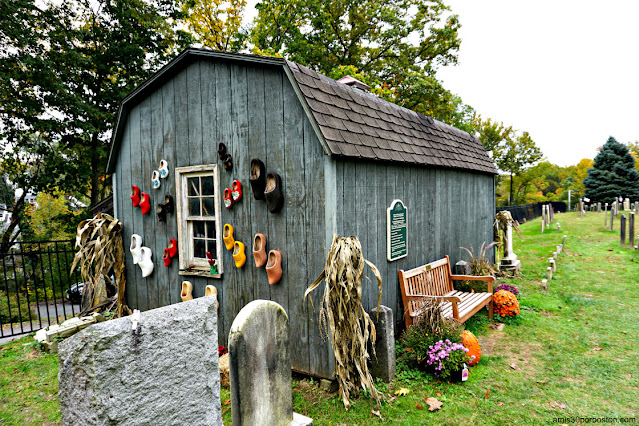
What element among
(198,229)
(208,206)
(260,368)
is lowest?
(260,368)

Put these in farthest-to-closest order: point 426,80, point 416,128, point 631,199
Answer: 1. point 631,199
2. point 426,80
3. point 416,128

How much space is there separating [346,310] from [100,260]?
4.71 meters

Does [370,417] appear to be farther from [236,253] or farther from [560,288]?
[560,288]

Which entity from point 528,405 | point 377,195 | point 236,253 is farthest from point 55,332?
point 528,405

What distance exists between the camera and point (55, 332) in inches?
231

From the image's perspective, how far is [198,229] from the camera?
557 cm

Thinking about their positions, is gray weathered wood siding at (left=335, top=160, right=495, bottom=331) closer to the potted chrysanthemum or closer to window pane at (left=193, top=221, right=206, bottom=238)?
the potted chrysanthemum

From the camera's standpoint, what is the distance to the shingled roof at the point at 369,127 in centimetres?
415

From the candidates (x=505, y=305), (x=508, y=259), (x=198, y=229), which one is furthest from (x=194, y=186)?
(x=508, y=259)

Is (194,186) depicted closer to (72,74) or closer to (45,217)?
(72,74)

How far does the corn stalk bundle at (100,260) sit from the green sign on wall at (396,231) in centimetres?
489

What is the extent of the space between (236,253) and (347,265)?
1821 millimetres

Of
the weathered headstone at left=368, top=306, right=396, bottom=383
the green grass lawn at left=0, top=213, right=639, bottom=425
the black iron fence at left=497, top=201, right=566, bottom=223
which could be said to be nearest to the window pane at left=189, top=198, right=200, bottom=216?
the green grass lawn at left=0, top=213, right=639, bottom=425

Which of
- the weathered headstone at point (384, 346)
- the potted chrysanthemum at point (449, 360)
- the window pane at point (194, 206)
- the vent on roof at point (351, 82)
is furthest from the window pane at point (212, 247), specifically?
the vent on roof at point (351, 82)
